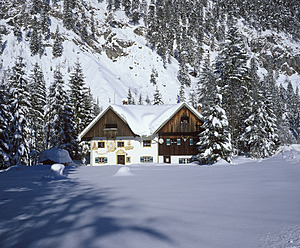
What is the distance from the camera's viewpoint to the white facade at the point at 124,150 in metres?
30.6

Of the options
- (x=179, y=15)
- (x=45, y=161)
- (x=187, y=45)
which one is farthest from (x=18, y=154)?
(x=179, y=15)

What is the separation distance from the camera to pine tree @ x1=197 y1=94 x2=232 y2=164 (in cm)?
2370

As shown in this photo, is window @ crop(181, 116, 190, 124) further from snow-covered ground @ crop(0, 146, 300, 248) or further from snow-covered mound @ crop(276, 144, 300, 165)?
snow-covered ground @ crop(0, 146, 300, 248)

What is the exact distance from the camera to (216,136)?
23.7 meters

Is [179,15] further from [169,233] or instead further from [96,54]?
[169,233]

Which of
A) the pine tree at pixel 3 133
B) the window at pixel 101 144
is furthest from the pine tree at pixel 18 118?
the window at pixel 101 144

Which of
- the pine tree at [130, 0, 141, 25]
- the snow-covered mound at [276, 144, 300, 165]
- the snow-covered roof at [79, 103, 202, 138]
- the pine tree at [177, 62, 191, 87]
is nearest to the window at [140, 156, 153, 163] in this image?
the snow-covered roof at [79, 103, 202, 138]

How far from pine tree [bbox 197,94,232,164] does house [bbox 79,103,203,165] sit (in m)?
5.77

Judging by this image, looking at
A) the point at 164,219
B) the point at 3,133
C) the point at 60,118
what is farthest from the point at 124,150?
the point at 164,219

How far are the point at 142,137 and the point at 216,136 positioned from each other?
10.6 m

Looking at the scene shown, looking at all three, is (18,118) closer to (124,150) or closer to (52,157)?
(52,157)

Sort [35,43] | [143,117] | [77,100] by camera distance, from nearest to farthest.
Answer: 1. [143,117]
2. [77,100]
3. [35,43]

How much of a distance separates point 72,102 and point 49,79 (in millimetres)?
66147

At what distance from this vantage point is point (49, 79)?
304 feet
